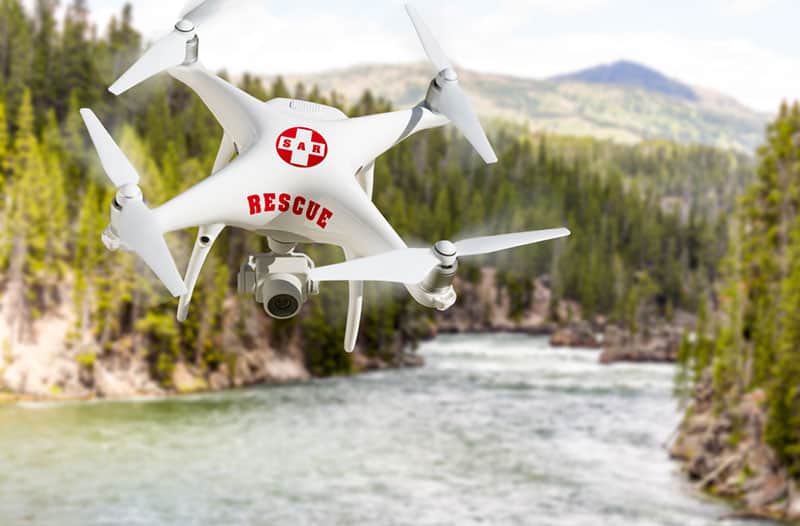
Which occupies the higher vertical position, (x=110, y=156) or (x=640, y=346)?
(x=110, y=156)

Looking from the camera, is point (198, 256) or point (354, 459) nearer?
point (198, 256)

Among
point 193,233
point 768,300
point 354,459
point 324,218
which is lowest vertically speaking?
point 354,459

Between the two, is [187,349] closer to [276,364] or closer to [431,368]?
[276,364]

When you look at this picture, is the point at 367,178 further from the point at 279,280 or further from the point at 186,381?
the point at 186,381

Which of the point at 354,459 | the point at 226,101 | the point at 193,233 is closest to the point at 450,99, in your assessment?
the point at 226,101

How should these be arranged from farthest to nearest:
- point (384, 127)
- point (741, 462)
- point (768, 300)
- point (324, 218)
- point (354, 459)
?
point (354, 459)
point (768, 300)
point (741, 462)
point (384, 127)
point (324, 218)

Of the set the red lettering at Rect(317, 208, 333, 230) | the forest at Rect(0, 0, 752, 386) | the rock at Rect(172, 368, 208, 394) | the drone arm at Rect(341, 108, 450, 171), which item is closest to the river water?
the rock at Rect(172, 368, 208, 394)

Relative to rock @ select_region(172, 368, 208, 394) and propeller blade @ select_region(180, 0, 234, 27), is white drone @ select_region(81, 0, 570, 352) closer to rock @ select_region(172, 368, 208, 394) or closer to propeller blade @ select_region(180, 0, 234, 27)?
propeller blade @ select_region(180, 0, 234, 27)

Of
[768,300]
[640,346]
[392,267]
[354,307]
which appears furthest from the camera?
[640,346]
